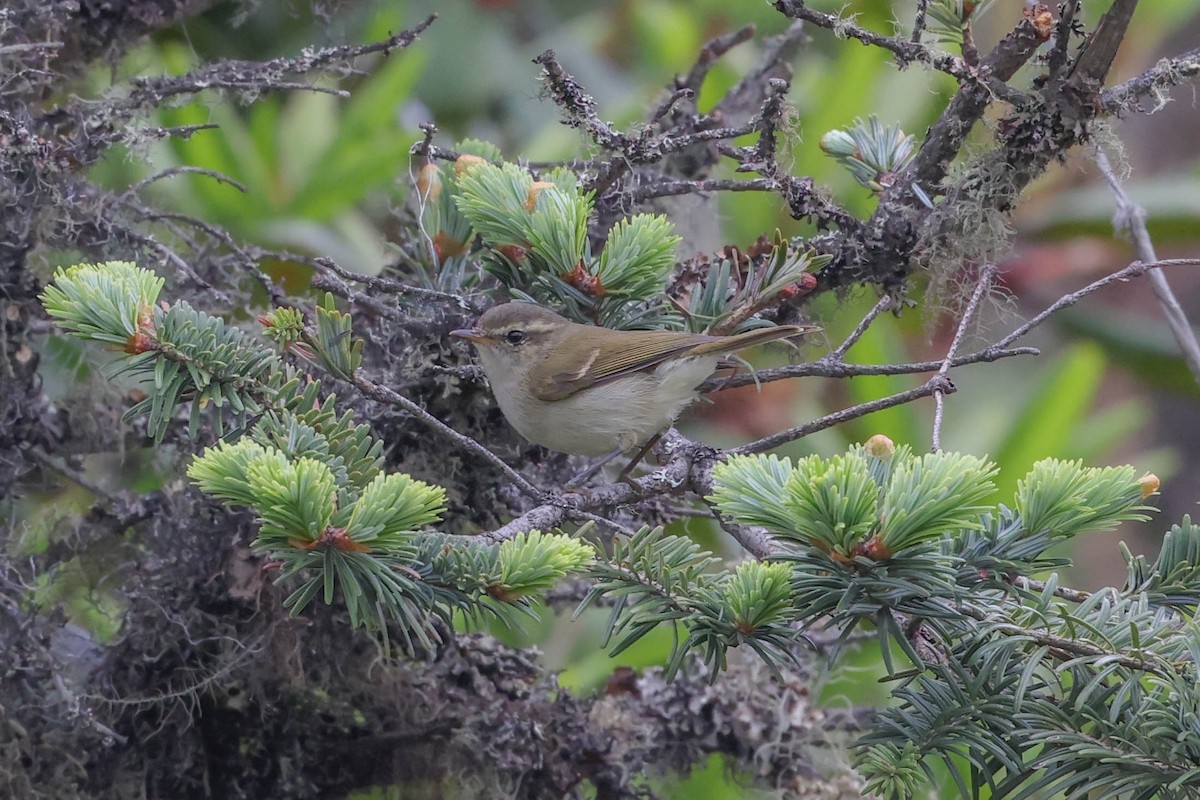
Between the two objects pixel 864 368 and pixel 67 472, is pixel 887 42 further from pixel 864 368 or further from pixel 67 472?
pixel 67 472

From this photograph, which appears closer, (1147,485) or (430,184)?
(1147,485)

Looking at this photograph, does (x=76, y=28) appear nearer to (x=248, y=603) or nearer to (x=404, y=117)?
(x=248, y=603)

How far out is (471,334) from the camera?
181cm

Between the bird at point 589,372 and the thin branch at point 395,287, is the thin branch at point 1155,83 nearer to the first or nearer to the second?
the bird at point 589,372

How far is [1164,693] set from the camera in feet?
3.74

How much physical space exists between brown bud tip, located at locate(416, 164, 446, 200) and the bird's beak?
238 millimetres

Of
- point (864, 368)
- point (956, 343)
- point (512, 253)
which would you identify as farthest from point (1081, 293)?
point (512, 253)

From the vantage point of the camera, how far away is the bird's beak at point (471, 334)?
1797mm

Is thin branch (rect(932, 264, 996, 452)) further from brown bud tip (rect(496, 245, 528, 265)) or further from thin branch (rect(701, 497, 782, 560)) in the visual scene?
brown bud tip (rect(496, 245, 528, 265))

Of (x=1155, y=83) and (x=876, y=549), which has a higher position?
(x=1155, y=83)

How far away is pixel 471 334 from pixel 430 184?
10.8 inches

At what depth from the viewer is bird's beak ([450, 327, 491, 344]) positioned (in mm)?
1797

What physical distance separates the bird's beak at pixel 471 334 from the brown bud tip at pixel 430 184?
0.78 ft

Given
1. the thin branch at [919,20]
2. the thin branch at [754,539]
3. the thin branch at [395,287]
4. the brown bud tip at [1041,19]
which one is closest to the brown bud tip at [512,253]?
the thin branch at [395,287]
